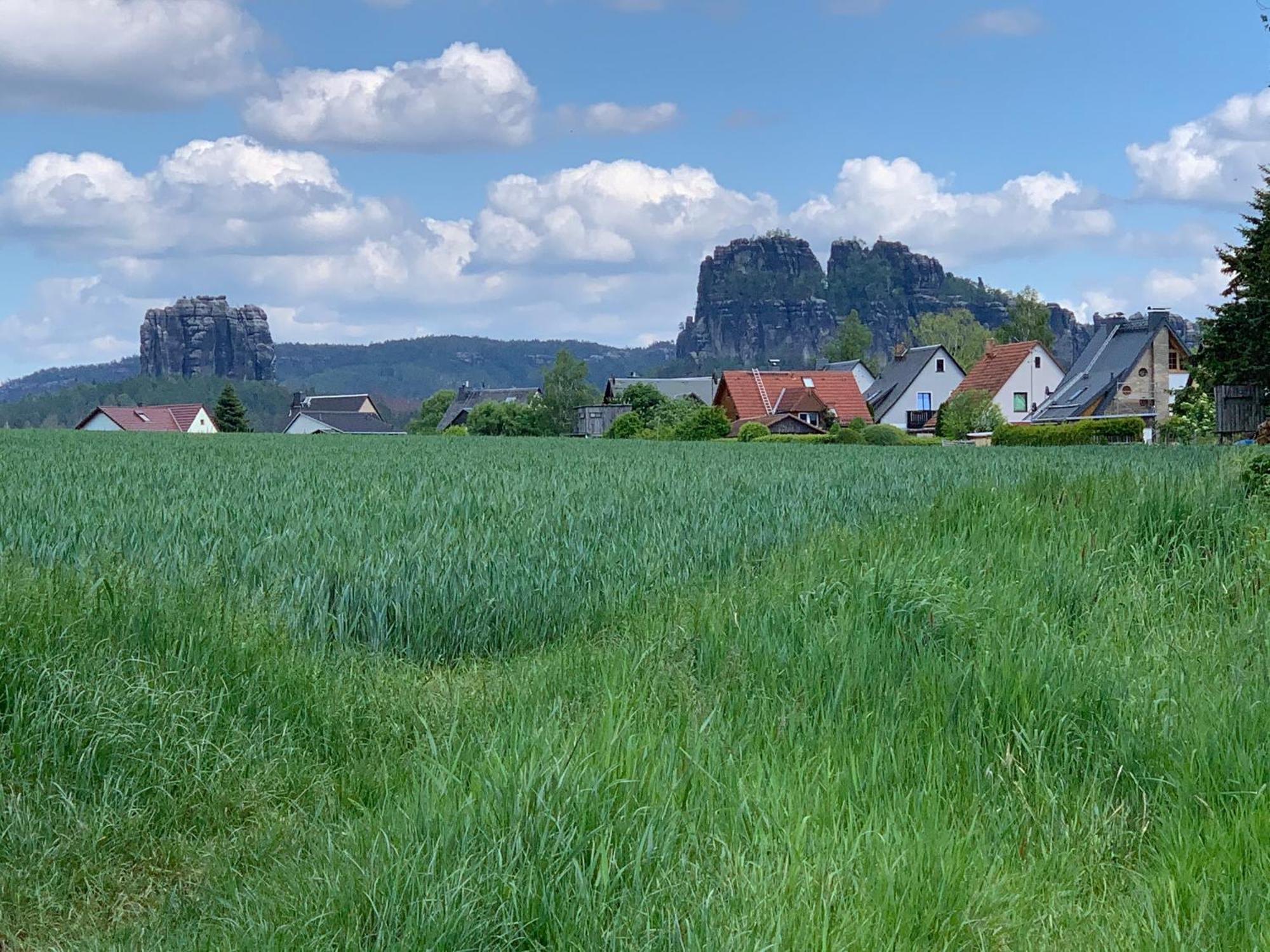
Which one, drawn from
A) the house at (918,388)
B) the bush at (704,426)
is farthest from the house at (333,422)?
the bush at (704,426)

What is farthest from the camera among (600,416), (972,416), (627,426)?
(600,416)

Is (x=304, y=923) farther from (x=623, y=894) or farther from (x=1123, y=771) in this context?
(x=1123, y=771)

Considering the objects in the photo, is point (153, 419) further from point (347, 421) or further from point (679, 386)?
point (679, 386)

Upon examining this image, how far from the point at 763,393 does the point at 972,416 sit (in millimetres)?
25286

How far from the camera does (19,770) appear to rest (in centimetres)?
455

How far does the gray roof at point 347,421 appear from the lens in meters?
134

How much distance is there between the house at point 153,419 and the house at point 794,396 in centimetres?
5787

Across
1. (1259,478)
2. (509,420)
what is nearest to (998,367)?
(509,420)

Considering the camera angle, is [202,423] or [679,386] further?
[679,386]

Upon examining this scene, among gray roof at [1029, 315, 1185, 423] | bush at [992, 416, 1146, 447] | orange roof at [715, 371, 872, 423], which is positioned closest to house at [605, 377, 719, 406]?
orange roof at [715, 371, 872, 423]

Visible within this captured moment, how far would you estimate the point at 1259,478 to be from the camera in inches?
380

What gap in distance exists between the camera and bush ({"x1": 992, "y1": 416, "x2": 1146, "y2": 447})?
139 ft

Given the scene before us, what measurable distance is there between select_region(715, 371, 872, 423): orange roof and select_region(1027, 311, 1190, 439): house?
67.8 feet

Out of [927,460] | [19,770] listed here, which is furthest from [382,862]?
[927,460]
